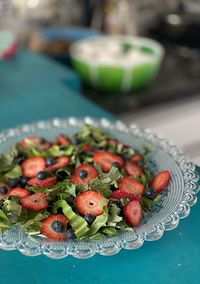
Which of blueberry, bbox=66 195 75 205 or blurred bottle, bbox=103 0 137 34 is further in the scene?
blurred bottle, bbox=103 0 137 34

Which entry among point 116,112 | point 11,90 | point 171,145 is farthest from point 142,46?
point 171,145

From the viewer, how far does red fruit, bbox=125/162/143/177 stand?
27.7 inches

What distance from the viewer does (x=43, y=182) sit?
66cm

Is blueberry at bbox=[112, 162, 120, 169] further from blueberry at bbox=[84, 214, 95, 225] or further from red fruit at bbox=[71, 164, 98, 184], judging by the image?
blueberry at bbox=[84, 214, 95, 225]

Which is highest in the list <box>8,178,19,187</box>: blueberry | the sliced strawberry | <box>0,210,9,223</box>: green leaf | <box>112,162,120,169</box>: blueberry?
<box>112,162,120,169</box>: blueberry

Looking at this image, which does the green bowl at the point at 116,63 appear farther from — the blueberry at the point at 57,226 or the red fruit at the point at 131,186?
the blueberry at the point at 57,226

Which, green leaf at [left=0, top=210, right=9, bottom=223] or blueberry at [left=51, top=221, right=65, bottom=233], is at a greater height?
blueberry at [left=51, top=221, right=65, bottom=233]

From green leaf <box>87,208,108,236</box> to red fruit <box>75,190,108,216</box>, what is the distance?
0.01 m

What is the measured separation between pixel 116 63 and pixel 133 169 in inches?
24.2

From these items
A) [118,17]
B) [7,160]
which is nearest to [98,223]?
[7,160]

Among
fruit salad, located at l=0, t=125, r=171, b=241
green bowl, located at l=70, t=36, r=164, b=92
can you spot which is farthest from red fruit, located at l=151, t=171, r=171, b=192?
green bowl, located at l=70, t=36, r=164, b=92

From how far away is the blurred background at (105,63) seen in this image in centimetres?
124

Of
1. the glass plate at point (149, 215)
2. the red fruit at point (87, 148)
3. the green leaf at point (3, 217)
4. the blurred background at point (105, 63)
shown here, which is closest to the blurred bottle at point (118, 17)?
the blurred background at point (105, 63)

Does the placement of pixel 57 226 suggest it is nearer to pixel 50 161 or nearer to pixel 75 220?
pixel 75 220
